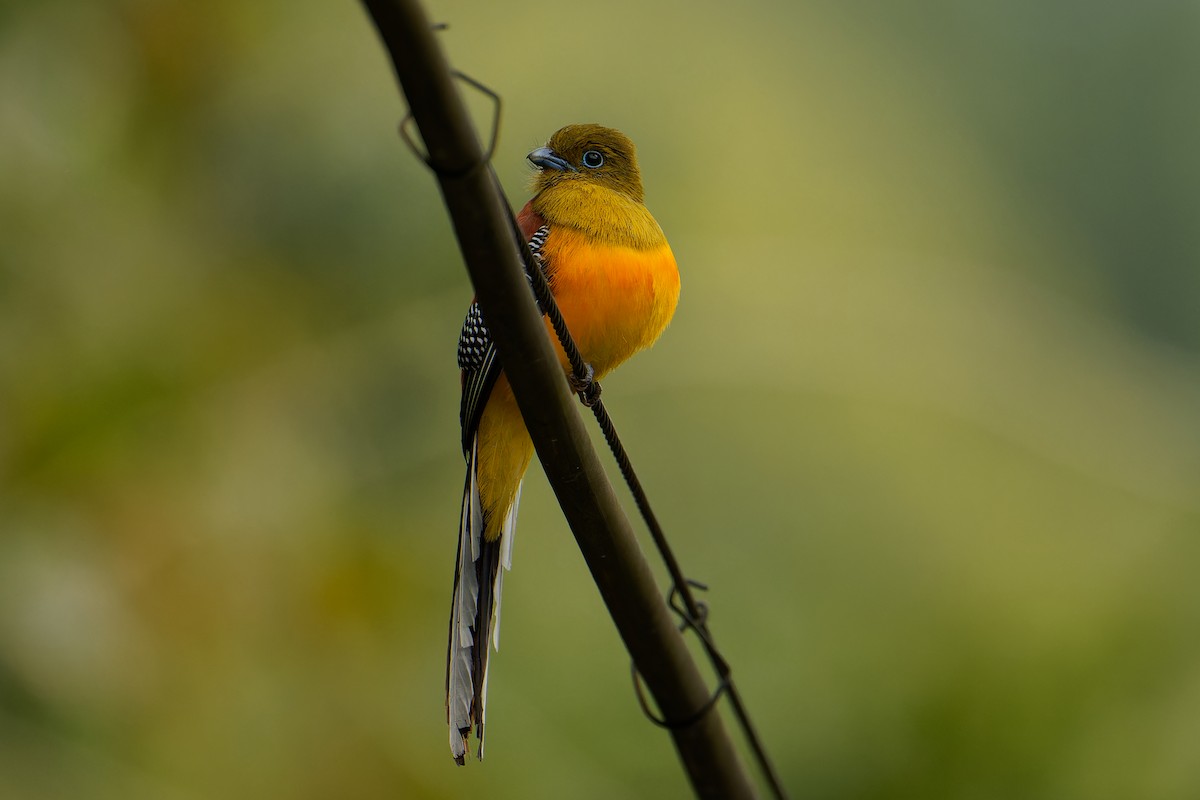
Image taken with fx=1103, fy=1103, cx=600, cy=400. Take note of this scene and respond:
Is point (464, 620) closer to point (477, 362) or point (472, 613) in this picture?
point (472, 613)

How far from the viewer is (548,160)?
7.18 ft

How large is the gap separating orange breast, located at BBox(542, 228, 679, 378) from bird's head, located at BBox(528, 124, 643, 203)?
0.25 metres

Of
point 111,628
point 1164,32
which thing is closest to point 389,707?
point 111,628

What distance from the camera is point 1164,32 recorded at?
4266mm

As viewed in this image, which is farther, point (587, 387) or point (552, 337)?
point (552, 337)

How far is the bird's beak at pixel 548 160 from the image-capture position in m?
2.18

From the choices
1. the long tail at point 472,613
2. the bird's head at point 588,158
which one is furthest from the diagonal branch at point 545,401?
the bird's head at point 588,158

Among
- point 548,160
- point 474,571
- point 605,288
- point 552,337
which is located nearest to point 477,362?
point 552,337

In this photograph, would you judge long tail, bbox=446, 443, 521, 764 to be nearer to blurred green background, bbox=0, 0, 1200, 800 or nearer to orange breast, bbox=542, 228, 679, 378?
orange breast, bbox=542, 228, 679, 378

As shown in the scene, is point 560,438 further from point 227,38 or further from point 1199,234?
point 1199,234

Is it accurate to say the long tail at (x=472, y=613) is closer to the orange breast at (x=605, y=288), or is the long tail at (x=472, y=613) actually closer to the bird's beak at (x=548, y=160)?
A: the orange breast at (x=605, y=288)

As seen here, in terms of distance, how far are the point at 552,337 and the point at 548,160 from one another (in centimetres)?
43

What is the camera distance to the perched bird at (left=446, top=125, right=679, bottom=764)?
1872mm

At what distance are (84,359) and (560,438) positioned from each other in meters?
2.73
